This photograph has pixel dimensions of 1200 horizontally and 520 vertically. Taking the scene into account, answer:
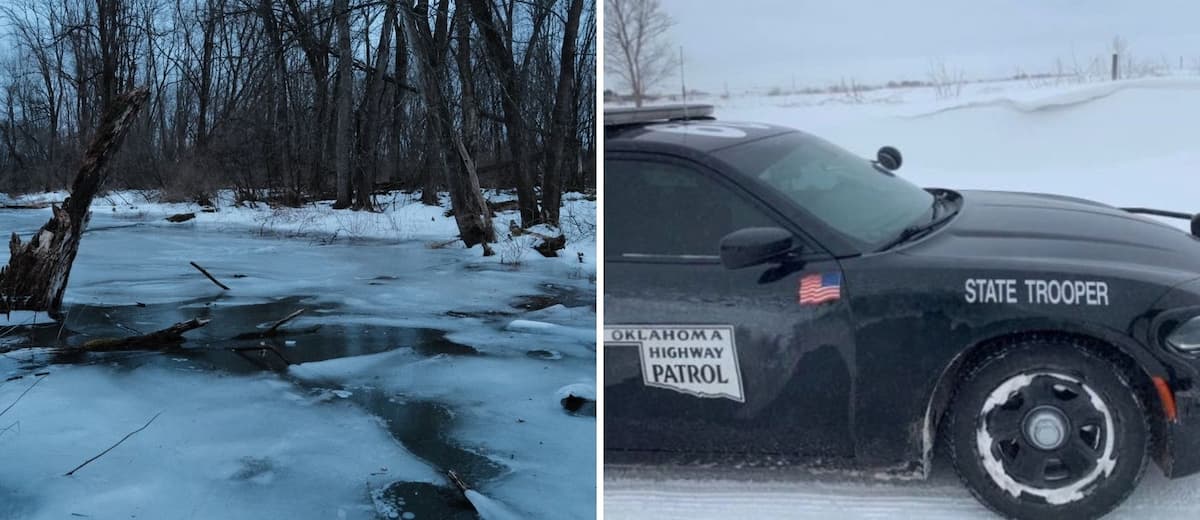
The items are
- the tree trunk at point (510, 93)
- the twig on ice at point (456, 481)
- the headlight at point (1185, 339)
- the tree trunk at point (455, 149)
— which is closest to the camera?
the headlight at point (1185, 339)

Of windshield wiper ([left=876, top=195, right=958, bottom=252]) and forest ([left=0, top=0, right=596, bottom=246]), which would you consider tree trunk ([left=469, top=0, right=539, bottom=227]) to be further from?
windshield wiper ([left=876, top=195, right=958, bottom=252])

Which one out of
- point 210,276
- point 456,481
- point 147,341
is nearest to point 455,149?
point 210,276

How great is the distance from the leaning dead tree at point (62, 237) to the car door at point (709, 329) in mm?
4024

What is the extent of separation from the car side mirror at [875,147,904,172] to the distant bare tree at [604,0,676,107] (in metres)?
0.45

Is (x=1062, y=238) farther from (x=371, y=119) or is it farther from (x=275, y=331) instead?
(x=371, y=119)

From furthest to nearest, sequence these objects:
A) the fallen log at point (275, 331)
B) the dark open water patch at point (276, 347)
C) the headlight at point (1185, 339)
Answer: the fallen log at point (275, 331) → the dark open water patch at point (276, 347) → the headlight at point (1185, 339)

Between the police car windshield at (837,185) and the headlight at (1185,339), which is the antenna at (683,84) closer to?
the police car windshield at (837,185)

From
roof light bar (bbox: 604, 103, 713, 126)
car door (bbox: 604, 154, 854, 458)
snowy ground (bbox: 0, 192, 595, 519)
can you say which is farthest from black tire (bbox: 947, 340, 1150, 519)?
snowy ground (bbox: 0, 192, 595, 519)

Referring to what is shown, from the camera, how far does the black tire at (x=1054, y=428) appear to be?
151 centimetres

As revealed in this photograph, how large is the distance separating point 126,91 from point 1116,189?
480cm

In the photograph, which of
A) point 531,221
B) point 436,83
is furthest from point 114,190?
point 531,221

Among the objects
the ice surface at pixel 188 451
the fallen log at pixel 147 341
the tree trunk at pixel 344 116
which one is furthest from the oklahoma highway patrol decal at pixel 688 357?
the tree trunk at pixel 344 116

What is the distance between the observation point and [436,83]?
6.33 m

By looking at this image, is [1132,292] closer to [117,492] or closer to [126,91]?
[117,492]
